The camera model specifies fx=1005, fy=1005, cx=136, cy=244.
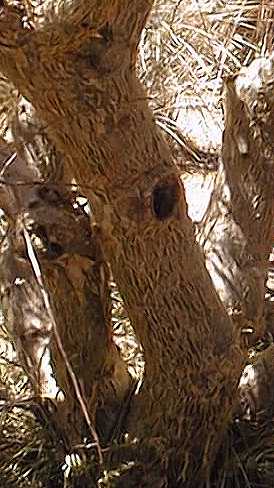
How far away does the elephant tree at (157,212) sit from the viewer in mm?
1231

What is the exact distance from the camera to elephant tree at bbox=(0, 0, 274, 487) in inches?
48.5

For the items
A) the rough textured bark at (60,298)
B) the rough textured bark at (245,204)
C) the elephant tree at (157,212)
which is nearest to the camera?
the elephant tree at (157,212)

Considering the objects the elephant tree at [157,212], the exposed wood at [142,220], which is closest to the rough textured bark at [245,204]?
the elephant tree at [157,212]

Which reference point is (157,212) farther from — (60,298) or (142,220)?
(60,298)

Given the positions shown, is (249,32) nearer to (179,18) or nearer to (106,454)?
(179,18)

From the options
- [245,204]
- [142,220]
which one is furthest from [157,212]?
[245,204]

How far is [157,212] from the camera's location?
1.44m

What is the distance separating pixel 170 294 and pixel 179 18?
127cm

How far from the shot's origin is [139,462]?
161 cm

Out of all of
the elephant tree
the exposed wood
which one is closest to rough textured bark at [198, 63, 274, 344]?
the elephant tree

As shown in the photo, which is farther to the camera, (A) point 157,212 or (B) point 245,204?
(B) point 245,204

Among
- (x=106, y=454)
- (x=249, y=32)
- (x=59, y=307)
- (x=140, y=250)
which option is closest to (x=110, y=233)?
(x=140, y=250)

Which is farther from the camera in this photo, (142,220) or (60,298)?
(60,298)

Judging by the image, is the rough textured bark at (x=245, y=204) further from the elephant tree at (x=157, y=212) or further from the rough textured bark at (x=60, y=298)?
the rough textured bark at (x=60, y=298)
